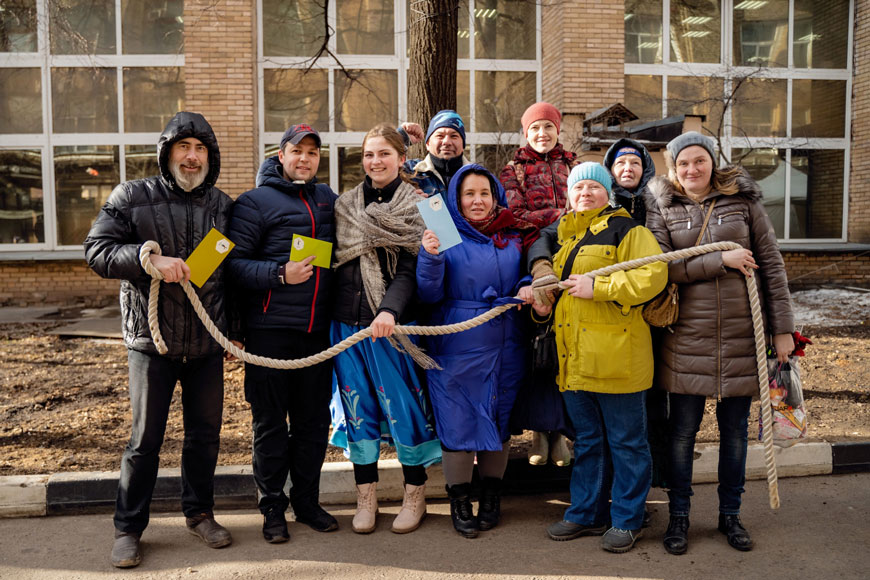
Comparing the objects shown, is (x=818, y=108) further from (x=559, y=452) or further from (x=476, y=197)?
(x=476, y=197)

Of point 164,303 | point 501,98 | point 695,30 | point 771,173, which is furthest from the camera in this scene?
point 771,173

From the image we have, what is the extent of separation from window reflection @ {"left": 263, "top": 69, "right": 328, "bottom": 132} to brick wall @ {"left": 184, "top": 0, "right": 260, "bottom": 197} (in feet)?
2.86

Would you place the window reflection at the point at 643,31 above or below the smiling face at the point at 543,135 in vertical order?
above

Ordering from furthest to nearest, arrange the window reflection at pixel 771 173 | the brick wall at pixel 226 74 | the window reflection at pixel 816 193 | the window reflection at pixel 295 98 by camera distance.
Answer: the window reflection at pixel 816 193
the window reflection at pixel 771 173
the window reflection at pixel 295 98
the brick wall at pixel 226 74

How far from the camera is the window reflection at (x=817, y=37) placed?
45.5 feet

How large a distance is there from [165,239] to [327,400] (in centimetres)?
120

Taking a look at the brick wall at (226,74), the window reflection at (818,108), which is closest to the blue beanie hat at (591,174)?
the brick wall at (226,74)

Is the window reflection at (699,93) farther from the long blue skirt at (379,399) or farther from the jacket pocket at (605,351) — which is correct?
the long blue skirt at (379,399)

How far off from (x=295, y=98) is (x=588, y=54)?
5260 mm

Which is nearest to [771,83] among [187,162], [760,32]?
[760,32]

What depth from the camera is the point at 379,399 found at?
12.5 ft

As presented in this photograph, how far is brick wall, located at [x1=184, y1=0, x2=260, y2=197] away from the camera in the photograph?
38.3ft

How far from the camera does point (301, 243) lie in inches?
140

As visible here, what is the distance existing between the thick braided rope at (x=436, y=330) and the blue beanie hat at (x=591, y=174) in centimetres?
49
